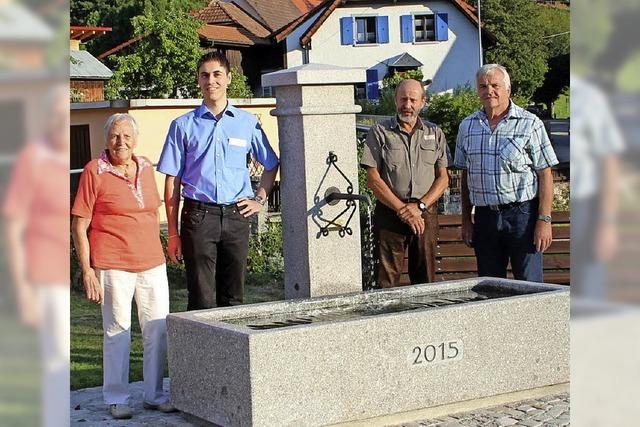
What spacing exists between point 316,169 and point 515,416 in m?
1.77

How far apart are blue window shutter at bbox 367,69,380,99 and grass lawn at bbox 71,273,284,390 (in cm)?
4100

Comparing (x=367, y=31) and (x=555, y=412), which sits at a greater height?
(x=367, y=31)

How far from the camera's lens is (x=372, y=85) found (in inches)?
2101

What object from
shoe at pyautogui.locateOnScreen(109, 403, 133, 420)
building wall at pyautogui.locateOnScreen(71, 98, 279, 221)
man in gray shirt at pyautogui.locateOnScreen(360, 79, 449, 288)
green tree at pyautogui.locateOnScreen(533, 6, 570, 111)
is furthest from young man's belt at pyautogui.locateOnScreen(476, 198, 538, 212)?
green tree at pyautogui.locateOnScreen(533, 6, 570, 111)

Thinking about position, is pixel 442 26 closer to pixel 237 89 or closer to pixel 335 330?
pixel 237 89

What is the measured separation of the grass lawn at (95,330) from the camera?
7309 mm

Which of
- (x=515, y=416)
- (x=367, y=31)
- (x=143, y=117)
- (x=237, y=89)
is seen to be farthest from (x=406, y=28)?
(x=515, y=416)

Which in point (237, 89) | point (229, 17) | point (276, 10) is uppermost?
point (276, 10)

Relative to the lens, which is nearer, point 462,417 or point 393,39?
point 462,417

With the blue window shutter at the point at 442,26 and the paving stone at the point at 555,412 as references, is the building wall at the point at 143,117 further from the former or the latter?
the blue window shutter at the point at 442,26

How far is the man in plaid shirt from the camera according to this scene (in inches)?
254

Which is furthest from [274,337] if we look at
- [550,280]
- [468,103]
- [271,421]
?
[468,103]

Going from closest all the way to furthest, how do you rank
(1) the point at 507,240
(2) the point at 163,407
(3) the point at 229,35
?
(2) the point at 163,407
(1) the point at 507,240
(3) the point at 229,35
